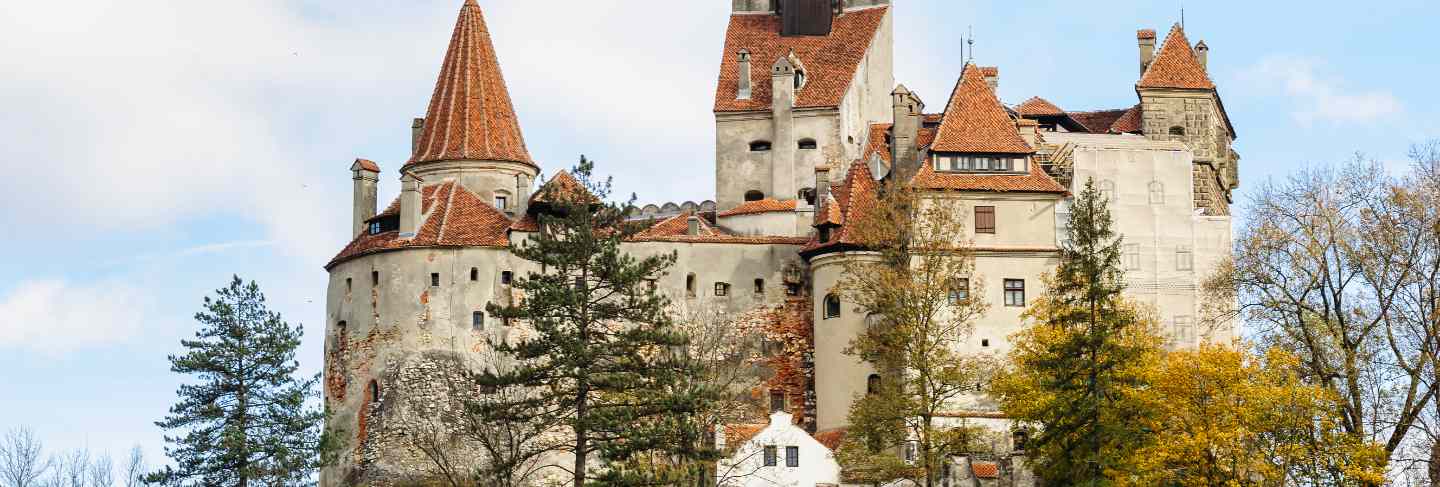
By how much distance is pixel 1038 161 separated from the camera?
77.4 meters

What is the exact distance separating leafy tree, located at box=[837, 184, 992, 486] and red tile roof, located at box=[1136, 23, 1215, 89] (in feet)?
42.2

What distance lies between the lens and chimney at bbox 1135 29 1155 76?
86.1 metres

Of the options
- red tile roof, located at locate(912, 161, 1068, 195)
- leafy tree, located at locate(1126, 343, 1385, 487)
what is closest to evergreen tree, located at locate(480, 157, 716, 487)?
leafy tree, located at locate(1126, 343, 1385, 487)

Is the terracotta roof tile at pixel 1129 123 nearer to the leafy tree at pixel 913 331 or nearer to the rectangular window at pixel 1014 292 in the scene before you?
the rectangular window at pixel 1014 292

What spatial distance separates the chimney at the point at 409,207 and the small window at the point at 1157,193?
2363 centimetres

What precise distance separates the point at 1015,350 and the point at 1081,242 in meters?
4.09

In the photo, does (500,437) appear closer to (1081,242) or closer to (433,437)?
(433,437)

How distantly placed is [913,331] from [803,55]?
71.6 feet

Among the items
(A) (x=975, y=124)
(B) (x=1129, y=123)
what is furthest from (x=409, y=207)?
(B) (x=1129, y=123)

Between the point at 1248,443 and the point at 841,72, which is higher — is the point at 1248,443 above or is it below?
below

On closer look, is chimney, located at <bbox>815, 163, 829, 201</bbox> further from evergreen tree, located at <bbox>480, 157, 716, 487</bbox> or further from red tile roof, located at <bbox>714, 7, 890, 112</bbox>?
evergreen tree, located at <bbox>480, 157, 716, 487</bbox>

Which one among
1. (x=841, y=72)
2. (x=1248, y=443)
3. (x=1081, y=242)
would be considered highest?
(x=841, y=72)

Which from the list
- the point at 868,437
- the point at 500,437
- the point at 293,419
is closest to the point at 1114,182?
the point at 868,437

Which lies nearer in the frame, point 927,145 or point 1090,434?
point 1090,434
